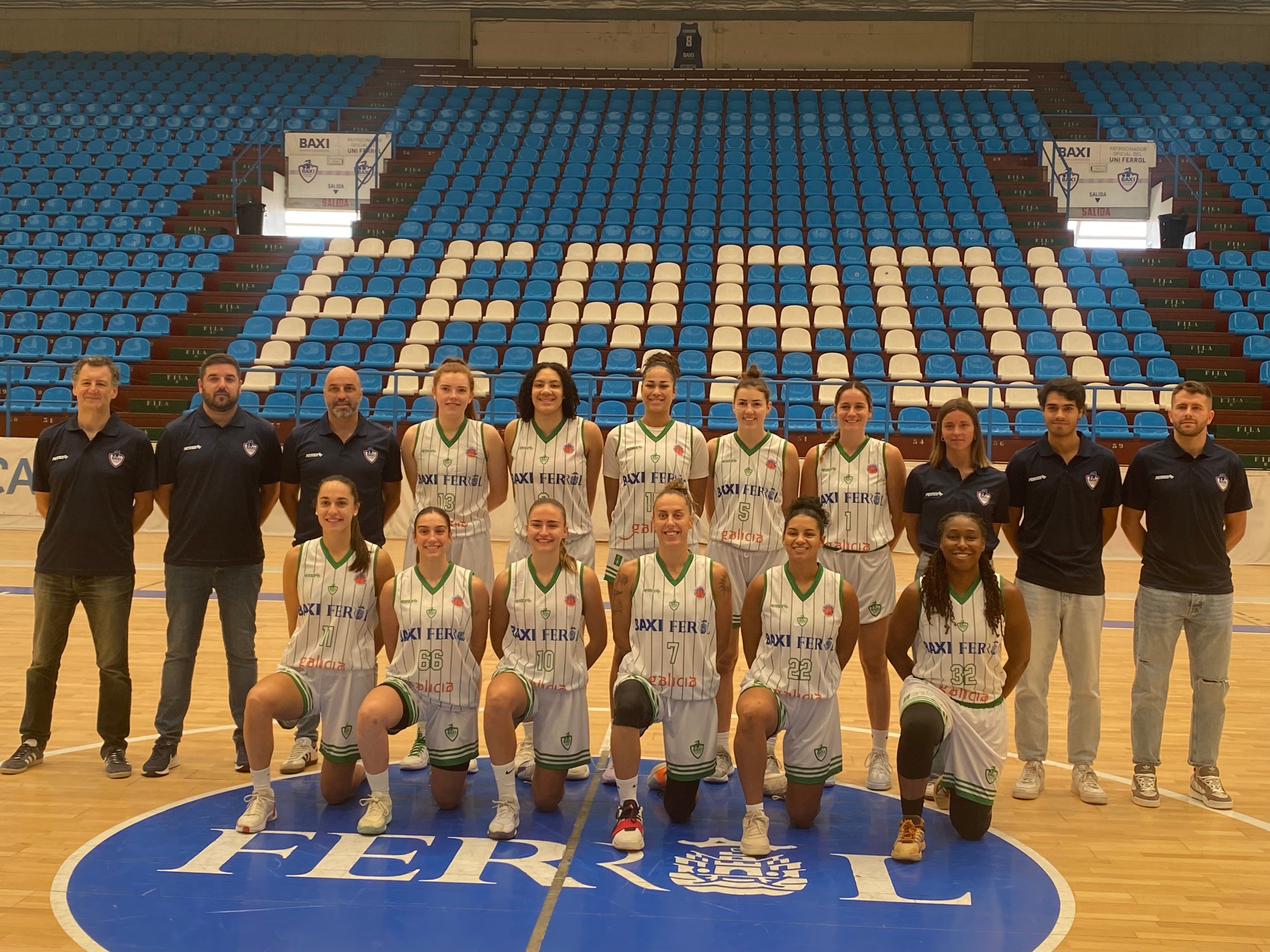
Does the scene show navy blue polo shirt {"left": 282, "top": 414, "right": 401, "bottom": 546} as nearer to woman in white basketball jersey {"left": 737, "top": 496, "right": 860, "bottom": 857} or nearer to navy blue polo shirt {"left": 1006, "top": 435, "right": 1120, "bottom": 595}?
woman in white basketball jersey {"left": 737, "top": 496, "right": 860, "bottom": 857}

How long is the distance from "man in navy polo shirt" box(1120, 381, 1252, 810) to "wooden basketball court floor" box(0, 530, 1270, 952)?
0.77 ft

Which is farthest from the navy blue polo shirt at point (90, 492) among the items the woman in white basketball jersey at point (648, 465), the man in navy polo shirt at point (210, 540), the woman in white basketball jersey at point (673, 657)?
the woman in white basketball jersey at point (673, 657)

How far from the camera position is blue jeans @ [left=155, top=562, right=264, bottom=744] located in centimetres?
457

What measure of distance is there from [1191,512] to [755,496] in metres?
1.76

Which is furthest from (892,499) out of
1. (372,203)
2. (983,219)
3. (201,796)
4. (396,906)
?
(372,203)

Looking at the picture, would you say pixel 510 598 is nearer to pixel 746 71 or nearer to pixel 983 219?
pixel 983 219

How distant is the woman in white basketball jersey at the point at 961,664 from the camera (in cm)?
400

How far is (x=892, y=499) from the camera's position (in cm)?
467

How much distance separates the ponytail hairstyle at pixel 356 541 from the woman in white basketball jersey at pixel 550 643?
0.52m

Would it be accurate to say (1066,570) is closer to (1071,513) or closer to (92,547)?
(1071,513)

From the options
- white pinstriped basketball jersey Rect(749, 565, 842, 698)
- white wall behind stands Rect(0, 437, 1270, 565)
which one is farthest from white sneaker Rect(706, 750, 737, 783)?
white wall behind stands Rect(0, 437, 1270, 565)

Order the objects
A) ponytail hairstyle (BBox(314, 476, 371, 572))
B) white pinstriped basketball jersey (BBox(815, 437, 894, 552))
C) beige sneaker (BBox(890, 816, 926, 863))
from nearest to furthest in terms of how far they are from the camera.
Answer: beige sneaker (BBox(890, 816, 926, 863))
ponytail hairstyle (BBox(314, 476, 371, 572))
white pinstriped basketball jersey (BBox(815, 437, 894, 552))

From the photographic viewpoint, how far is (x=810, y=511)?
4.02 metres

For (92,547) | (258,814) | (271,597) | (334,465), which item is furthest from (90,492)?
(271,597)
